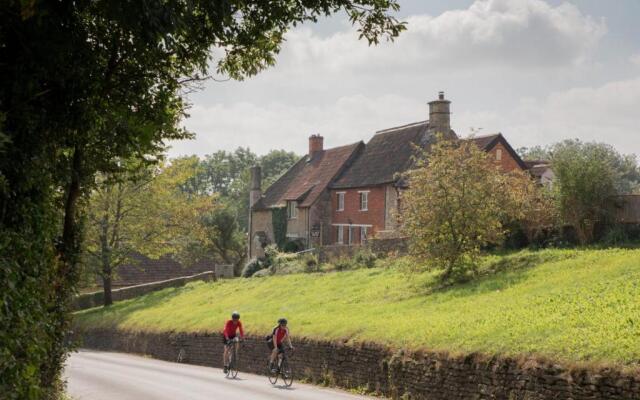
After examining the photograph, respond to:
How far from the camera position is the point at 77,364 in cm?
3142

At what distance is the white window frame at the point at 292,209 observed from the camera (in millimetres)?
58825

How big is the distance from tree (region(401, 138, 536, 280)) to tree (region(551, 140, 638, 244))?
5.64ft

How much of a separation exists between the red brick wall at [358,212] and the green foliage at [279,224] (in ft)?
16.0

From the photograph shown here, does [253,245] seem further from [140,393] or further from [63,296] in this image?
[63,296]

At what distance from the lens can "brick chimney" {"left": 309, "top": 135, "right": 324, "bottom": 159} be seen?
6519 cm

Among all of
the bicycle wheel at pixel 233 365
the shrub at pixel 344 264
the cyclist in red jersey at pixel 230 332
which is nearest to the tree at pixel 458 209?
the cyclist in red jersey at pixel 230 332

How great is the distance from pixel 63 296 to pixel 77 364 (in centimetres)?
1765

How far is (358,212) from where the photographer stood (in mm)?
53344

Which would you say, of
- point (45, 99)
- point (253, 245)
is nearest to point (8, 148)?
point (45, 99)

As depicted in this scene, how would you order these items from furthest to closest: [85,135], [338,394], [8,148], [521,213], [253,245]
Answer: [253,245] < [521,213] < [338,394] < [85,135] < [8,148]

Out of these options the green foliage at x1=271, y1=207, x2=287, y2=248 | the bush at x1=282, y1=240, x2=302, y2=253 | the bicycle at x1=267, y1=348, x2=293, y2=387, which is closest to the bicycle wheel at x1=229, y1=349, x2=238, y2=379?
the bicycle at x1=267, y1=348, x2=293, y2=387

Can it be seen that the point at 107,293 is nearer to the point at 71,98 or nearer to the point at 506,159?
the point at 506,159

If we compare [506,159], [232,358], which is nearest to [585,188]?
[232,358]

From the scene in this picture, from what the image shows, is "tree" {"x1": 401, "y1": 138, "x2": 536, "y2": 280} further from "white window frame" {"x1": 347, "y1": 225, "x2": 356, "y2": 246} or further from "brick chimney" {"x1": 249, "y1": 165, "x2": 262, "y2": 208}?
"brick chimney" {"x1": 249, "y1": 165, "x2": 262, "y2": 208}
